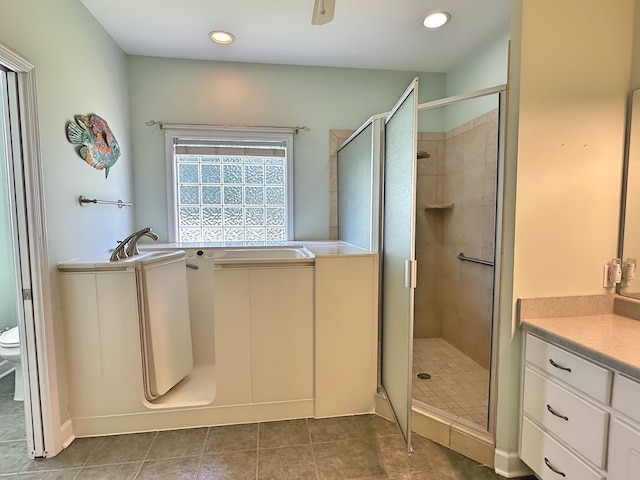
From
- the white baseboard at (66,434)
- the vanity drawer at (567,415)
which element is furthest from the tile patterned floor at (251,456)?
the vanity drawer at (567,415)

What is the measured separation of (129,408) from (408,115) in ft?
7.29

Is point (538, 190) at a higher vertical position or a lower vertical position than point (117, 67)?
lower

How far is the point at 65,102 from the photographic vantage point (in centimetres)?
189

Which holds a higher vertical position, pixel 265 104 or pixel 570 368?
pixel 265 104

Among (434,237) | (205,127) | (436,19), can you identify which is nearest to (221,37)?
(205,127)

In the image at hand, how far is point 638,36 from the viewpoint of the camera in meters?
1.52

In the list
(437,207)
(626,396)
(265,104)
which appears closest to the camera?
(626,396)

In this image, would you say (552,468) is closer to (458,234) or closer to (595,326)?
(595,326)

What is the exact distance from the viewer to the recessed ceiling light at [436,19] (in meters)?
2.14

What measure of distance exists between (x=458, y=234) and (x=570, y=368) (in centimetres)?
166

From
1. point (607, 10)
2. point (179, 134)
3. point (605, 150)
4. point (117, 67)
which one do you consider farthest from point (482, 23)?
point (117, 67)

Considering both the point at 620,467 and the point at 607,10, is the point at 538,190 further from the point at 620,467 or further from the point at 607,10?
the point at 620,467

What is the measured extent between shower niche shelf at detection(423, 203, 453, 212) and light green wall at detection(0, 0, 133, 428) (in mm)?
2543

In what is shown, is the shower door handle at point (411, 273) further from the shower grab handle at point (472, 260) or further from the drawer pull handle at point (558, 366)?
the shower grab handle at point (472, 260)
